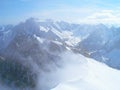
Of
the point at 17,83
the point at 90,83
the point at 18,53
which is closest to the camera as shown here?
the point at 90,83

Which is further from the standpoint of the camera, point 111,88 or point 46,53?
point 46,53

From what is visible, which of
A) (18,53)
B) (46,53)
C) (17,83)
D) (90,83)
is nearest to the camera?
(90,83)

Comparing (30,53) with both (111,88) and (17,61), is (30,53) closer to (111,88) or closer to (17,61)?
(17,61)

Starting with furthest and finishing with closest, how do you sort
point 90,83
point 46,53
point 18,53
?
1. point 18,53
2. point 46,53
3. point 90,83

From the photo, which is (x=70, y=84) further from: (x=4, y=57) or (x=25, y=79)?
(x=4, y=57)

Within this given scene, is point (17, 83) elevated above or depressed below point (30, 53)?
below

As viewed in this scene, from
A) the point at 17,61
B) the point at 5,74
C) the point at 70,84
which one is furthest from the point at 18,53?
the point at 70,84

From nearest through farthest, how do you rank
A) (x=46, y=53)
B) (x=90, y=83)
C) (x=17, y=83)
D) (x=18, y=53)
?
1. (x=90, y=83)
2. (x=17, y=83)
3. (x=46, y=53)
4. (x=18, y=53)

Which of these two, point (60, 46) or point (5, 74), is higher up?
point (60, 46)

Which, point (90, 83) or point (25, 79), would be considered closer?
point (90, 83)
